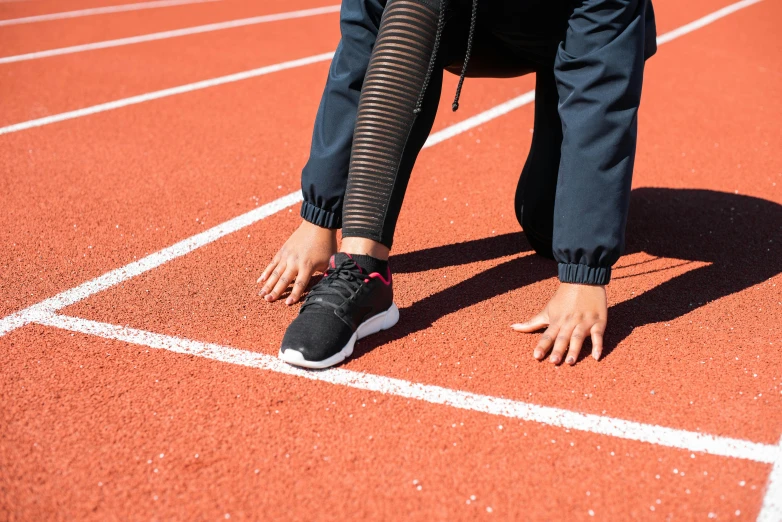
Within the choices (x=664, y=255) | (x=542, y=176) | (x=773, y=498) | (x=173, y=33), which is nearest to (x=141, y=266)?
(x=542, y=176)

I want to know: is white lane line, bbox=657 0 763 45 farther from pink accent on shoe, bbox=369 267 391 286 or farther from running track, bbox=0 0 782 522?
pink accent on shoe, bbox=369 267 391 286

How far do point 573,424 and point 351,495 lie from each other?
65 centimetres

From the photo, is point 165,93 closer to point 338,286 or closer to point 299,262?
point 299,262

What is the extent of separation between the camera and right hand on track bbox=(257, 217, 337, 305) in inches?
106

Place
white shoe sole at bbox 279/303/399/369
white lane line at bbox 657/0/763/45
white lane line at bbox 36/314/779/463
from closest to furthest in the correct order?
1. white lane line at bbox 36/314/779/463
2. white shoe sole at bbox 279/303/399/369
3. white lane line at bbox 657/0/763/45

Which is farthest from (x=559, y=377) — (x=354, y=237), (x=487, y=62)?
(x=487, y=62)

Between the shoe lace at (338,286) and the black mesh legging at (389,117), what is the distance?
11 centimetres

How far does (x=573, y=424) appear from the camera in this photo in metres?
2.08

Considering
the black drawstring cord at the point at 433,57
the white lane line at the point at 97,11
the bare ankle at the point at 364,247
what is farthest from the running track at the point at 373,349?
the white lane line at the point at 97,11

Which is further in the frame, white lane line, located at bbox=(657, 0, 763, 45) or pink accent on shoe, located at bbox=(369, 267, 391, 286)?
white lane line, located at bbox=(657, 0, 763, 45)

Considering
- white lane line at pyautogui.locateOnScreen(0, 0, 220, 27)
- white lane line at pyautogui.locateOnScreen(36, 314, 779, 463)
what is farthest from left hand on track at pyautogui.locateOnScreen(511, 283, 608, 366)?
white lane line at pyautogui.locateOnScreen(0, 0, 220, 27)

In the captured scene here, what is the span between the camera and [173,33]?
7734 millimetres

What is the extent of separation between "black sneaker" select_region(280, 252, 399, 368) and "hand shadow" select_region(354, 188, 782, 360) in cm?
7

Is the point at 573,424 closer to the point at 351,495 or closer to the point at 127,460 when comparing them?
the point at 351,495
